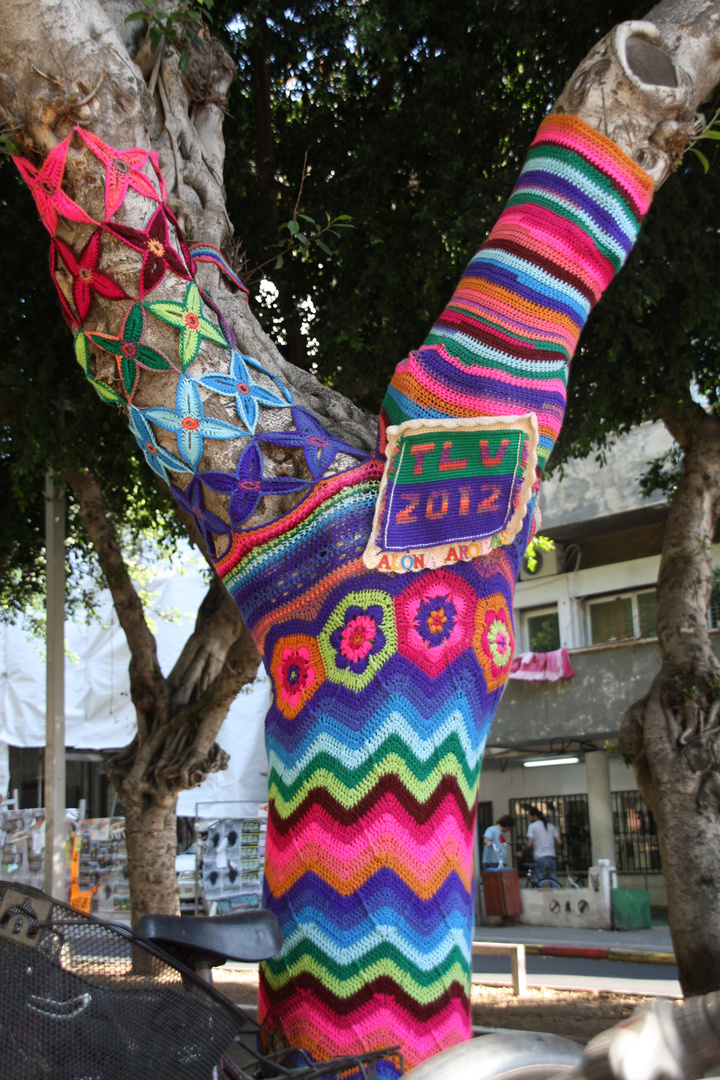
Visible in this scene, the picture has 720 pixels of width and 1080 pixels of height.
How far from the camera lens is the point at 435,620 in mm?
2559

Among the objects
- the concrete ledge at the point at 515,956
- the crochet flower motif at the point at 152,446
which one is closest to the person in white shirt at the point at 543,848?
the concrete ledge at the point at 515,956

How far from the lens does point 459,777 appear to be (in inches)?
100

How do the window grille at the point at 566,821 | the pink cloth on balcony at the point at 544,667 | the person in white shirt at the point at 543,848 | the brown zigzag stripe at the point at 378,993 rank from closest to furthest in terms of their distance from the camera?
the brown zigzag stripe at the point at 378,993 → the person in white shirt at the point at 543,848 → the pink cloth on balcony at the point at 544,667 → the window grille at the point at 566,821

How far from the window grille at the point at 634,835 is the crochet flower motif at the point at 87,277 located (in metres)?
17.2

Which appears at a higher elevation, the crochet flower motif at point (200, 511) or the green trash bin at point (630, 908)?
the crochet flower motif at point (200, 511)

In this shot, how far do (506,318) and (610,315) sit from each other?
359 centimetres

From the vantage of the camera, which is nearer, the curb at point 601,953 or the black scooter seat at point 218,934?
the black scooter seat at point 218,934

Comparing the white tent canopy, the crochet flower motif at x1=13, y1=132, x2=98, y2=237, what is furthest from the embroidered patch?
Answer: the white tent canopy

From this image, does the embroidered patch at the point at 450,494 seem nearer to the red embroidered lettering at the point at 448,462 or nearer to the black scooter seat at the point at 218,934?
the red embroidered lettering at the point at 448,462

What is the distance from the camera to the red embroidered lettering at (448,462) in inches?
98.9

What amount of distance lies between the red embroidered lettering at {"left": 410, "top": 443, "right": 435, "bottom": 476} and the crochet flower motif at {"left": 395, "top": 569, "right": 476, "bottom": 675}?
280 millimetres

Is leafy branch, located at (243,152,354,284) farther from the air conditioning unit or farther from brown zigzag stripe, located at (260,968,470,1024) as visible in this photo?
the air conditioning unit

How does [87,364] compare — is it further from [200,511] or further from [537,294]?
[537,294]

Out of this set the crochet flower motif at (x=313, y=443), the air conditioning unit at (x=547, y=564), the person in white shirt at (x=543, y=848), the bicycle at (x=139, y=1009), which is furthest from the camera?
the air conditioning unit at (x=547, y=564)
